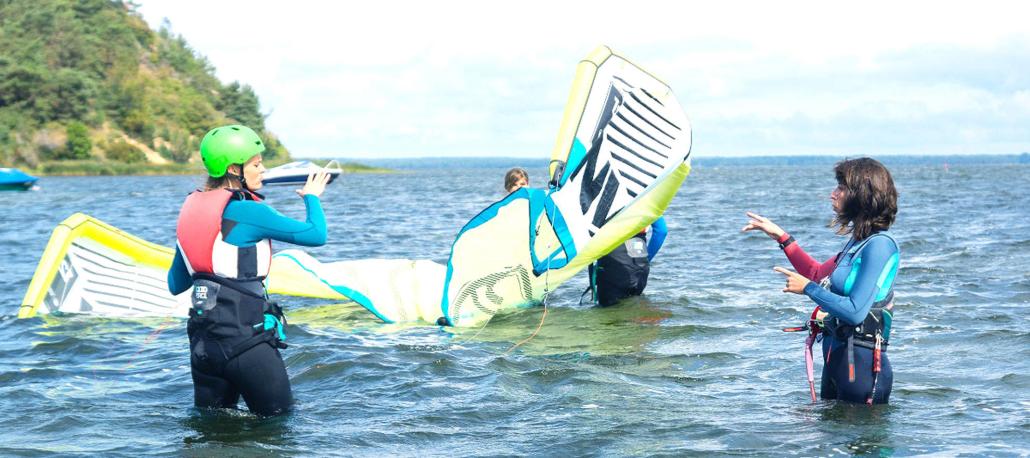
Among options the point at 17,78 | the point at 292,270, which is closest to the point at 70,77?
the point at 17,78

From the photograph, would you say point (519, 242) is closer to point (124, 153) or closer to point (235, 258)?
point (235, 258)

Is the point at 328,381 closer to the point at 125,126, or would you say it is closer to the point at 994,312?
the point at 994,312

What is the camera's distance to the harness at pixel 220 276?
5469 mm

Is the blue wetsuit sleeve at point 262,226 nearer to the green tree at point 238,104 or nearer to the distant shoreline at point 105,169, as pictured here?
the distant shoreline at point 105,169

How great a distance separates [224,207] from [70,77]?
252ft

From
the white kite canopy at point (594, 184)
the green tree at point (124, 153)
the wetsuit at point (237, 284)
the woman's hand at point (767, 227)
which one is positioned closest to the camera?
the wetsuit at point (237, 284)

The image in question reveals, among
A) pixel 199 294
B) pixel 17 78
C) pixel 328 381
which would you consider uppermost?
pixel 17 78

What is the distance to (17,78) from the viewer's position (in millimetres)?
72125

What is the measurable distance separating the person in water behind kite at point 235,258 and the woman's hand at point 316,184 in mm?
13

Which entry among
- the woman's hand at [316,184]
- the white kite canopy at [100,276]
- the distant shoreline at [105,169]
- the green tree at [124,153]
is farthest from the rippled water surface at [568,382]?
the green tree at [124,153]

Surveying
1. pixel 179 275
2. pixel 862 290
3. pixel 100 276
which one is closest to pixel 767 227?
pixel 862 290

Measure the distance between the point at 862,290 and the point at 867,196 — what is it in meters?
0.52

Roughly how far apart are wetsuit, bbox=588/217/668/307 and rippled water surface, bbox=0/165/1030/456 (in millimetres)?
270

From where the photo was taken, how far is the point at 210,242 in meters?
5.47
